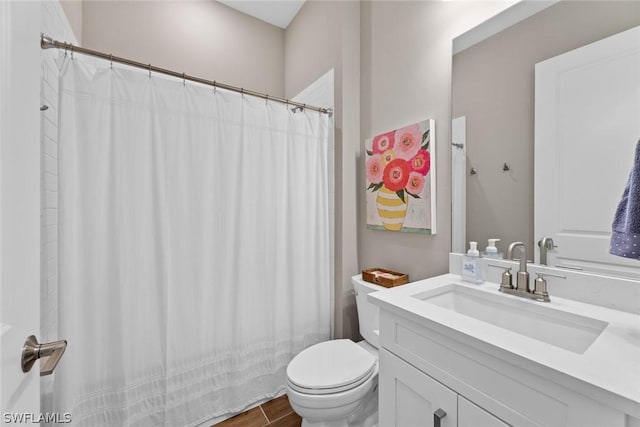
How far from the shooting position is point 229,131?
158 centimetres

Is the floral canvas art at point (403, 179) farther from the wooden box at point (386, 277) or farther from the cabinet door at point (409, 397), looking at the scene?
the cabinet door at point (409, 397)

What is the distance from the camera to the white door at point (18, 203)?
16.8 inches

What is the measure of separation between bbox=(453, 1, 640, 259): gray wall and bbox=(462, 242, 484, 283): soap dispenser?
0.12 m

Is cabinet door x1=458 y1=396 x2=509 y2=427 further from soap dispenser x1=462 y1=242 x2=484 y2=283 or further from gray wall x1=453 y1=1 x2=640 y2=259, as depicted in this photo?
gray wall x1=453 y1=1 x2=640 y2=259

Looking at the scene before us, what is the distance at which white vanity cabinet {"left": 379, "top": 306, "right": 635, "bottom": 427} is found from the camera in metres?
0.57

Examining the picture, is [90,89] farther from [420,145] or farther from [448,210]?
[448,210]

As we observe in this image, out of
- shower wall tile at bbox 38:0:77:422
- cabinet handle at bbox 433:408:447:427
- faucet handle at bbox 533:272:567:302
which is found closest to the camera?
cabinet handle at bbox 433:408:447:427

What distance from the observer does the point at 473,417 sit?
2.39 feet

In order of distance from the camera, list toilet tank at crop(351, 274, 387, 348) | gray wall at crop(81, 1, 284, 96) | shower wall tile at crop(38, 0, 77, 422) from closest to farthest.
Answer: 1. shower wall tile at crop(38, 0, 77, 422)
2. toilet tank at crop(351, 274, 387, 348)
3. gray wall at crop(81, 1, 284, 96)

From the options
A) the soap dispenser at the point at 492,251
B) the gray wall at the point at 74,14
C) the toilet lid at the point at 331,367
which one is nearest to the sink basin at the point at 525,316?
the soap dispenser at the point at 492,251

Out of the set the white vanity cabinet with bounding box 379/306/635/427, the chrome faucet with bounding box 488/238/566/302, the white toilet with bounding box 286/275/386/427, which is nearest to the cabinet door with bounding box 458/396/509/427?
the white vanity cabinet with bounding box 379/306/635/427

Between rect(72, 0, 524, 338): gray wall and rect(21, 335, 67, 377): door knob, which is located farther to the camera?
rect(72, 0, 524, 338): gray wall

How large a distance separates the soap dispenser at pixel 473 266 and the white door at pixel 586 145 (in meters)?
0.22

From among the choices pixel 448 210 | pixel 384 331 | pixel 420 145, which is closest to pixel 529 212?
pixel 448 210
